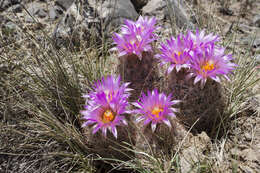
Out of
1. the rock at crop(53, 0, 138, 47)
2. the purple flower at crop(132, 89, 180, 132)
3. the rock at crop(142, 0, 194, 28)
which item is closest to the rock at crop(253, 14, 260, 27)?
the rock at crop(142, 0, 194, 28)

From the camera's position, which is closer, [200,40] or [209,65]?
[209,65]

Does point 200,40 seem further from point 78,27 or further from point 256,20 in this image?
point 256,20

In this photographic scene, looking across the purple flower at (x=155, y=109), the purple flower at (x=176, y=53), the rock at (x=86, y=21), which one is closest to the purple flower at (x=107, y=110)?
the purple flower at (x=155, y=109)

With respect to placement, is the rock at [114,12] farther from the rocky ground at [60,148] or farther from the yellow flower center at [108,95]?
the yellow flower center at [108,95]

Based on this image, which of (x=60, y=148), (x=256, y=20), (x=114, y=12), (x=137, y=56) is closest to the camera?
(x=137, y=56)

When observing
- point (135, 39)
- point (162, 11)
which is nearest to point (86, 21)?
point (162, 11)

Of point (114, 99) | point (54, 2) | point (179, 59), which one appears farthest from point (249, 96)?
point (54, 2)

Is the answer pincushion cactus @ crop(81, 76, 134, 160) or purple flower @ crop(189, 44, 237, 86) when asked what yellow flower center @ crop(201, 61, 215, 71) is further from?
pincushion cactus @ crop(81, 76, 134, 160)

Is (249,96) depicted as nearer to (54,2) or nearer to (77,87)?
(77,87)
